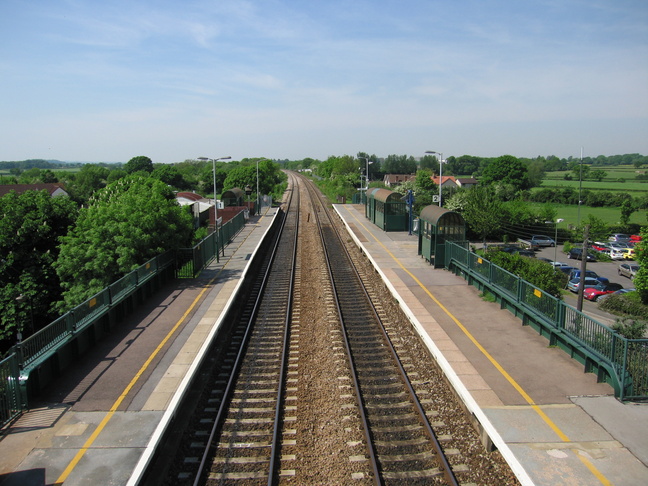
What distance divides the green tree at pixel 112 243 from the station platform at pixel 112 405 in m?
3.43

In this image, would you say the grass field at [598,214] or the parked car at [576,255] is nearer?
the parked car at [576,255]

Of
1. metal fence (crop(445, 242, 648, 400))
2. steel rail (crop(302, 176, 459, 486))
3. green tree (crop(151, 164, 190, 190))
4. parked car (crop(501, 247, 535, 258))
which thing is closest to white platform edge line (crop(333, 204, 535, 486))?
steel rail (crop(302, 176, 459, 486))

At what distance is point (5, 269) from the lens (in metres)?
22.2

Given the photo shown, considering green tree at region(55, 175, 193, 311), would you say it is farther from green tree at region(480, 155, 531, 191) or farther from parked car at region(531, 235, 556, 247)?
green tree at region(480, 155, 531, 191)

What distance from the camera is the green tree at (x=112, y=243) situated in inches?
790

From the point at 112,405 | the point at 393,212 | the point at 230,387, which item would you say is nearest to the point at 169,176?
the point at 393,212

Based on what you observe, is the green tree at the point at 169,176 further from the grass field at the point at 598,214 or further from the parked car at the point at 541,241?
the parked car at the point at 541,241

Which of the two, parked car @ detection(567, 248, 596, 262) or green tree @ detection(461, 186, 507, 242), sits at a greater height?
green tree @ detection(461, 186, 507, 242)

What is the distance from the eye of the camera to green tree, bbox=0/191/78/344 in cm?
2144

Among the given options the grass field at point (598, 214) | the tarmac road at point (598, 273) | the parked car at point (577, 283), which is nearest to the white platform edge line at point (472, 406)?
the tarmac road at point (598, 273)

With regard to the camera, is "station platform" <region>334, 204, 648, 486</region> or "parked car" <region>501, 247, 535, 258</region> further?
"parked car" <region>501, 247, 535, 258</region>

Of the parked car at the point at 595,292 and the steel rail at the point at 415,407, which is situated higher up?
the steel rail at the point at 415,407

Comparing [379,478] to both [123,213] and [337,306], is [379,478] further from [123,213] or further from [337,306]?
[123,213]

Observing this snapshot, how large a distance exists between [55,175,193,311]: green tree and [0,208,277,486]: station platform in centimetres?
343
